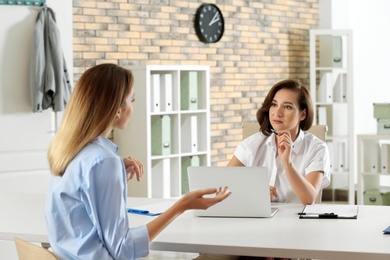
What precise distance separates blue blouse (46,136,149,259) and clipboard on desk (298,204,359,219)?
938mm

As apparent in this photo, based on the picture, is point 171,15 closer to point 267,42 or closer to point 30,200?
point 267,42

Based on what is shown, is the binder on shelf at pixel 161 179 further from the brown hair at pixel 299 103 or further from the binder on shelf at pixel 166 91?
the brown hair at pixel 299 103

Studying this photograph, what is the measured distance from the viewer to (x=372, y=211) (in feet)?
11.6

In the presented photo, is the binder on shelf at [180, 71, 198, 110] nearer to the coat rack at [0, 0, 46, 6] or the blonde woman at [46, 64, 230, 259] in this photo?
the coat rack at [0, 0, 46, 6]

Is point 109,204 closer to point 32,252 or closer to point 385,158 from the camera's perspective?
point 32,252

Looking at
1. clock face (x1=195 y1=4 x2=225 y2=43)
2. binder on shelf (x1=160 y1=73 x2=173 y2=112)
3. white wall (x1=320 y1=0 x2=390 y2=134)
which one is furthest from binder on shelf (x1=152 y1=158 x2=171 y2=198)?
white wall (x1=320 y1=0 x2=390 y2=134)

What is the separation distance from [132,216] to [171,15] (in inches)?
190

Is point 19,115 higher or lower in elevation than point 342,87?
lower

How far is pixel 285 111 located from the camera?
400 cm

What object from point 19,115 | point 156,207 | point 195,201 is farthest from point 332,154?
point 195,201

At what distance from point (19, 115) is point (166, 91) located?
1463 mm

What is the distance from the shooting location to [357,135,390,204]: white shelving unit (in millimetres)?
8047

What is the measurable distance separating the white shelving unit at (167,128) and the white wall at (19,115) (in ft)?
2.99

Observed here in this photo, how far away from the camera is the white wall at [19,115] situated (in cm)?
632
